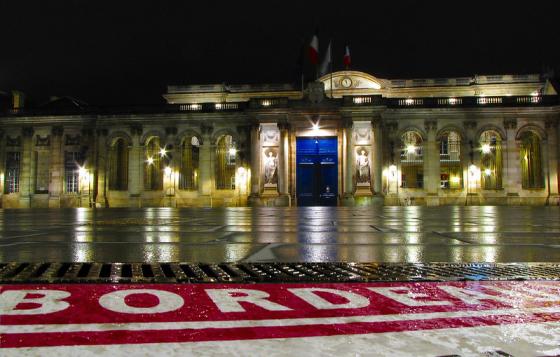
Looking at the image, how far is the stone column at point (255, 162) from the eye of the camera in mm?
40816

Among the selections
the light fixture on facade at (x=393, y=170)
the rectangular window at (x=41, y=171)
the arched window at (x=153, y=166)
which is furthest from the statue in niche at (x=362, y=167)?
the rectangular window at (x=41, y=171)

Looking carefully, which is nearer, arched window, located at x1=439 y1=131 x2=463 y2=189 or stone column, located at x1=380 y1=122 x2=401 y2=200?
stone column, located at x1=380 y1=122 x2=401 y2=200

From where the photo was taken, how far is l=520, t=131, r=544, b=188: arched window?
42.2 metres

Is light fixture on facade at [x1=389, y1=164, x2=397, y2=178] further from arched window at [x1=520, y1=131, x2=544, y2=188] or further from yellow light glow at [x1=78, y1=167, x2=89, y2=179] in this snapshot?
yellow light glow at [x1=78, y1=167, x2=89, y2=179]

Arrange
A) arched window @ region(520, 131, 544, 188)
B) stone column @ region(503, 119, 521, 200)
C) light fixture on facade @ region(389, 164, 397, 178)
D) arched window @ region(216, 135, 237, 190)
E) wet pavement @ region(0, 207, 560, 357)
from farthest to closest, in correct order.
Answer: arched window @ region(216, 135, 237, 190) → arched window @ region(520, 131, 544, 188) → light fixture on facade @ region(389, 164, 397, 178) → stone column @ region(503, 119, 521, 200) → wet pavement @ region(0, 207, 560, 357)

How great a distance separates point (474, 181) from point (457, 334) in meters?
42.5

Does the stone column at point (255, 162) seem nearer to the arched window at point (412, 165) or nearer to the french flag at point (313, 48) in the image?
the french flag at point (313, 48)

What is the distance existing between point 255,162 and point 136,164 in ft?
38.7

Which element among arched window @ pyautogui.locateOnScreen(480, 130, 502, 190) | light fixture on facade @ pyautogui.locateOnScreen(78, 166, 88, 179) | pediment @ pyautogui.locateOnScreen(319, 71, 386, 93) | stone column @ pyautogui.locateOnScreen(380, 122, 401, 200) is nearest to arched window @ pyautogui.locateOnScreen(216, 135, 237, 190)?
pediment @ pyautogui.locateOnScreen(319, 71, 386, 93)

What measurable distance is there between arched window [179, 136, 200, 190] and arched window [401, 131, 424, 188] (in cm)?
1920

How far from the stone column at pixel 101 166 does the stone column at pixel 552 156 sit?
3890 cm

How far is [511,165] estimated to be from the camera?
41156 millimetres

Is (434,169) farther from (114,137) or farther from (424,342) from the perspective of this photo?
(424,342)

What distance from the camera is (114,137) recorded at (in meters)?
45.1
